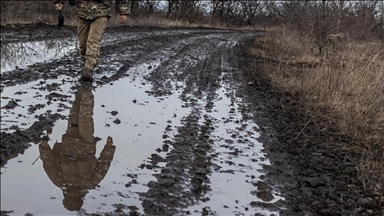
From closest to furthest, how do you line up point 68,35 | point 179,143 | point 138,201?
point 138,201 < point 179,143 < point 68,35

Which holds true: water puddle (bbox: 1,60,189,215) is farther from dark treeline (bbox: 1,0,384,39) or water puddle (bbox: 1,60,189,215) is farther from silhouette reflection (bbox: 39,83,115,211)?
dark treeline (bbox: 1,0,384,39)

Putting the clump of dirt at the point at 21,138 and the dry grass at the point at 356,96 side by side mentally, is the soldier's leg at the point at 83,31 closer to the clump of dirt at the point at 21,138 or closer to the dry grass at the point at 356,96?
the clump of dirt at the point at 21,138

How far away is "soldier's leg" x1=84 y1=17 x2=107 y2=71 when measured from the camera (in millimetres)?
5742

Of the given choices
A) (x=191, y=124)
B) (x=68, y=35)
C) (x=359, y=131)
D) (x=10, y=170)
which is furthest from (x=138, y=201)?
(x=68, y=35)

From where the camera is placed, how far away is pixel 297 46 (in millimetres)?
13242

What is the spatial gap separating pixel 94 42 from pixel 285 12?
26.2m

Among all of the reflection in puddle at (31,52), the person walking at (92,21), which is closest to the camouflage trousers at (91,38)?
the person walking at (92,21)

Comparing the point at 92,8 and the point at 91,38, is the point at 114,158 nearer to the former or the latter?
the point at 91,38

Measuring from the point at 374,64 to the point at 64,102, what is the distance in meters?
4.52

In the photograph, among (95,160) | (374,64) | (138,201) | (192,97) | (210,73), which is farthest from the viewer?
(210,73)

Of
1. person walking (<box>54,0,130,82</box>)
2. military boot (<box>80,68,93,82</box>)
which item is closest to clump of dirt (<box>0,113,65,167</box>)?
military boot (<box>80,68,93,82</box>)

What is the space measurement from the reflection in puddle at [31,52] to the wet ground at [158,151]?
74 millimetres

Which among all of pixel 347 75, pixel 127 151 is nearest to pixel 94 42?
pixel 127 151

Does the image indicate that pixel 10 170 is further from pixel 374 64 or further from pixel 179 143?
pixel 374 64
